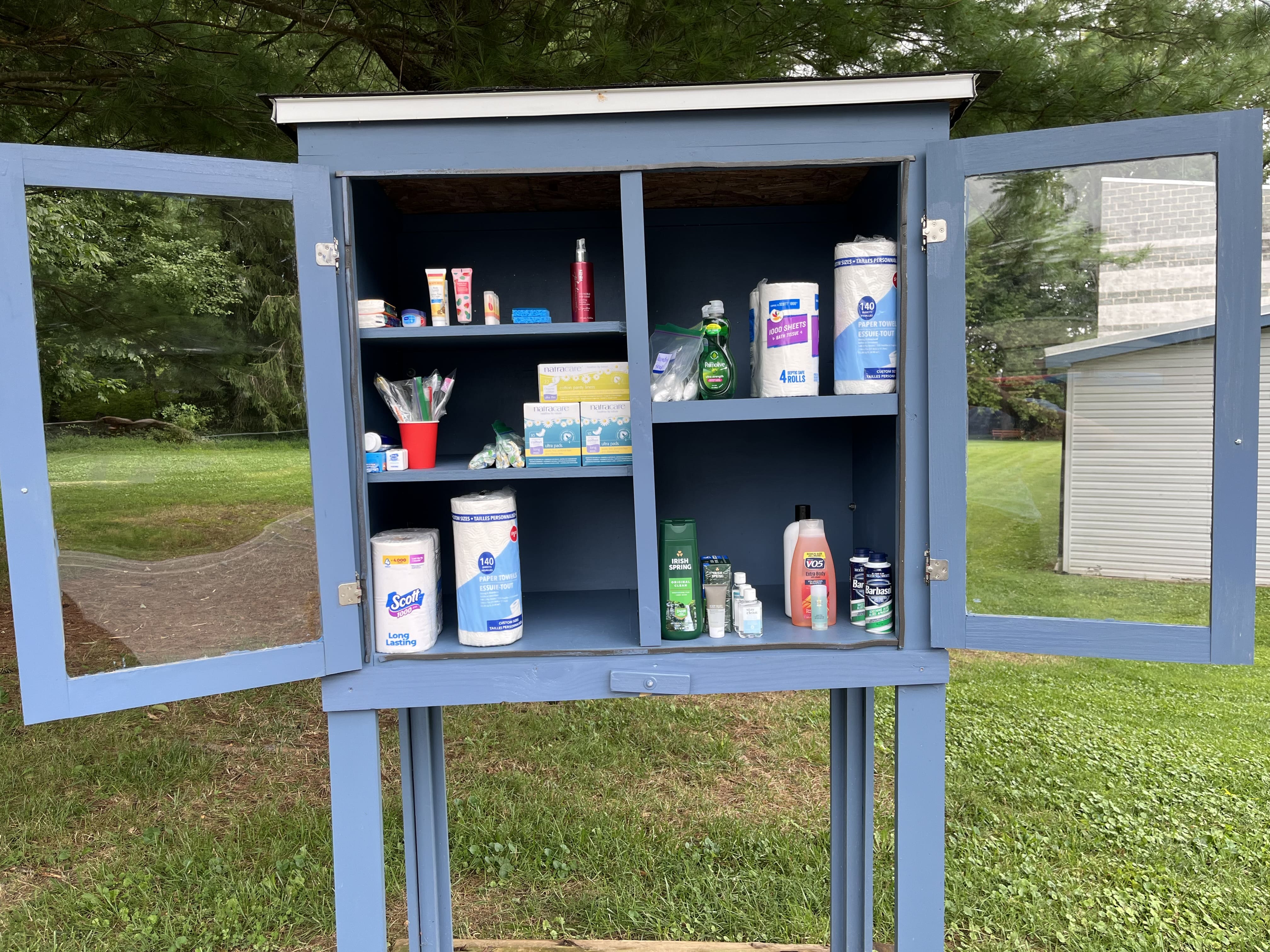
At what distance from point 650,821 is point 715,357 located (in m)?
2.32

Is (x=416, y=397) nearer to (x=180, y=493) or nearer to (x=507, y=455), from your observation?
(x=507, y=455)

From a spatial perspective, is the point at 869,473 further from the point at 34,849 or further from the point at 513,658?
the point at 34,849

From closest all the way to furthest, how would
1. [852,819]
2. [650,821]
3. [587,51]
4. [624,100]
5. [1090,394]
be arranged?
[624,100] → [1090,394] → [852,819] → [587,51] → [650,821]

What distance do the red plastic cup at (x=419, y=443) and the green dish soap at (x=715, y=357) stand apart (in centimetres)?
63

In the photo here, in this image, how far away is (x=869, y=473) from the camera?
2.14m

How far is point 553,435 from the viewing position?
190 cm

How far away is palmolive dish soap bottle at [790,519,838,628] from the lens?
6.40ft

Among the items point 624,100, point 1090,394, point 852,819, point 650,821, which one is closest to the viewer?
point 624,100

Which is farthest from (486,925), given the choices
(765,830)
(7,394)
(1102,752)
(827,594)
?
(1102,752)

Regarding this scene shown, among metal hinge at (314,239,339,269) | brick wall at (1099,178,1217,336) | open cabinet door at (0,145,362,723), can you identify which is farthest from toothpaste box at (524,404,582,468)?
brick wall at (1099,178,1217,336)

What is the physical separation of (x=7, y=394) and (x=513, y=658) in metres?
1.05

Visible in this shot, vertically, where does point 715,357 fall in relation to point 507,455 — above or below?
above

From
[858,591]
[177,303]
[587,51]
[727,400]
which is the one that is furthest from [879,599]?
[587,51]

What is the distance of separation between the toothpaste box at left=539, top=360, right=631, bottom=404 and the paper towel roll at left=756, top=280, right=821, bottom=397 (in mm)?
333
